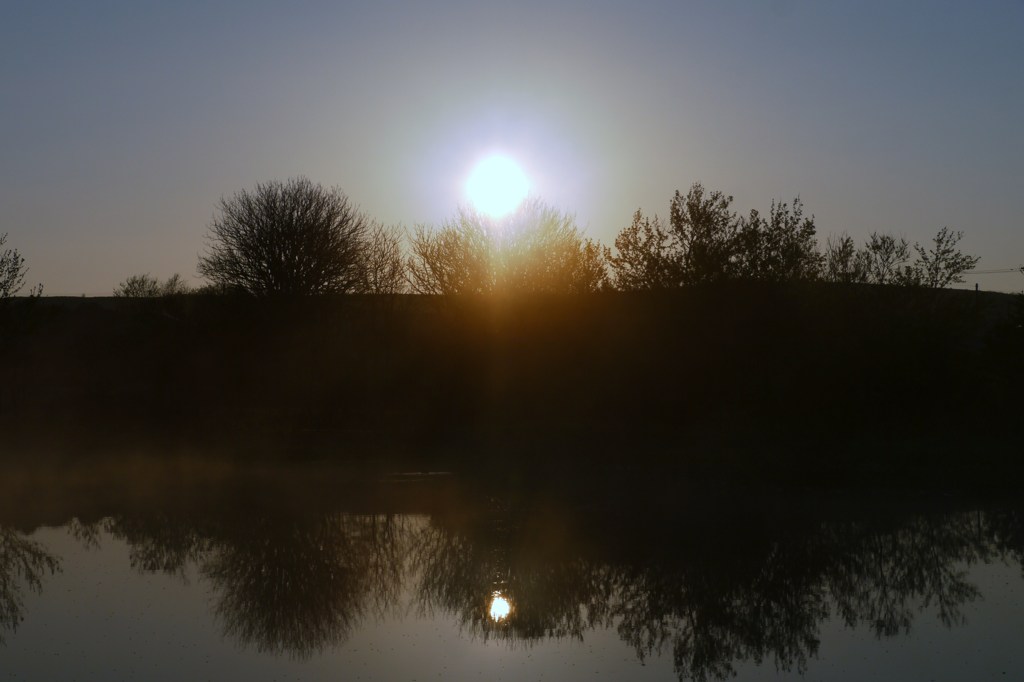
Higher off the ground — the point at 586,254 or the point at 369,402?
the point at 586,254

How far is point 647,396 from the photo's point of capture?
27750 mm

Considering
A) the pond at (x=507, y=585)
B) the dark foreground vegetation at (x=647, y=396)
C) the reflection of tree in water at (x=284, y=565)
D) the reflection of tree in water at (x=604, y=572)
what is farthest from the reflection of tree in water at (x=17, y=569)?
the dark foreground vegetation at (x=647, y=396)

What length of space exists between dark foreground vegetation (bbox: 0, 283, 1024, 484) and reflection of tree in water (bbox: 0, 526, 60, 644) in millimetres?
10470

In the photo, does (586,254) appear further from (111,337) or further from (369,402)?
(111,337)

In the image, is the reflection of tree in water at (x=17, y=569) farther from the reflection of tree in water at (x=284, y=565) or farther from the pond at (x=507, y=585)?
the reflection of tree in water at (x=284, y=565)

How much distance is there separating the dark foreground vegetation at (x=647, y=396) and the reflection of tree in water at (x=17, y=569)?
34.4 feet

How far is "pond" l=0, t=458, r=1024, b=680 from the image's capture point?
938 centimetres

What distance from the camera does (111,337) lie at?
4578 centimetres

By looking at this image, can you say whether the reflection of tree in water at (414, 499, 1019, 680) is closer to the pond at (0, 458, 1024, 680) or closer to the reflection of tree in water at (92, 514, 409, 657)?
the pond at (0, 458, 1024, 680)

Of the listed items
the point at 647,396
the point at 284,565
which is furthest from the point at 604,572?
the point at 647,396

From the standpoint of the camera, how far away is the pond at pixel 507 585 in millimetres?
9375

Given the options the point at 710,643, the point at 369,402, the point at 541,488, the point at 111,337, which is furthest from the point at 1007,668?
the point at 111,337

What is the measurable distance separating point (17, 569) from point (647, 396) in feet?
58.2

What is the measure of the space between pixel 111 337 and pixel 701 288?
3010 centimetres
